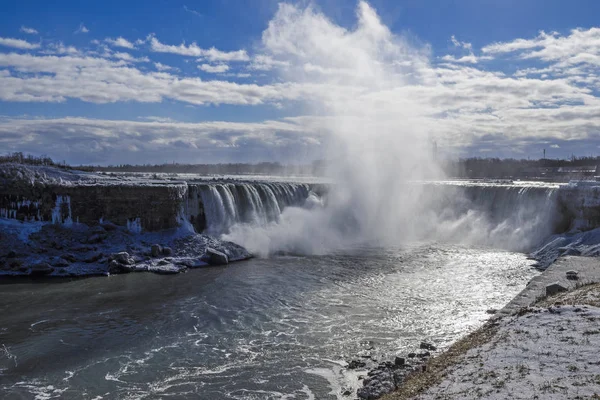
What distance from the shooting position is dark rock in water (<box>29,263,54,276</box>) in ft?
67.6

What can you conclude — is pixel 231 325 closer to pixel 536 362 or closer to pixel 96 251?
pixel 536 362

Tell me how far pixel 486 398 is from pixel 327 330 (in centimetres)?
706

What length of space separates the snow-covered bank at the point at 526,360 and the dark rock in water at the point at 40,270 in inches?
674

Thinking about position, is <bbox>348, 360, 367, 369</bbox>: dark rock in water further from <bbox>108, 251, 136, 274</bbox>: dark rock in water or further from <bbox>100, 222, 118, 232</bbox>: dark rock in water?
<bbox>100, 222, 118, 232</bbox>: dark rock in water

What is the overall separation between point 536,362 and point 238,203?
23.8m

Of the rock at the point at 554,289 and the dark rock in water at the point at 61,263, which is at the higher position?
the rock at the point at 554,289

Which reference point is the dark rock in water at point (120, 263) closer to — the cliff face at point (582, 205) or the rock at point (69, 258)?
the rock at point (69, 258)

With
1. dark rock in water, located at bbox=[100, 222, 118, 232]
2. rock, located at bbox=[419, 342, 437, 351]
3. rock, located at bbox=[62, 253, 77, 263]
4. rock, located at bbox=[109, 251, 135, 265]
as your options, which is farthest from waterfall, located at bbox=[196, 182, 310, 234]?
rock, located at bbox=[419, 342, 437, 351]

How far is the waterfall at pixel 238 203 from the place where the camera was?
28250mm

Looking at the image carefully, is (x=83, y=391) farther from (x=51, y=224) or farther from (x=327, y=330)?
(x=51, y=224)

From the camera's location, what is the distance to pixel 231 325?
13930mm

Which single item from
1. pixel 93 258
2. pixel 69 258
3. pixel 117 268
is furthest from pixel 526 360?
pixel 69 258

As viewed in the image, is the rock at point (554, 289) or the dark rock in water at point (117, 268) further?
the dark rock in water at point (117, 268)

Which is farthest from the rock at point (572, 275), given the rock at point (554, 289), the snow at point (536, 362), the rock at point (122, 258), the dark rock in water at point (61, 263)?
the dark rock in water at point (61, 263)
